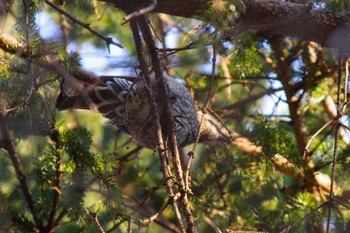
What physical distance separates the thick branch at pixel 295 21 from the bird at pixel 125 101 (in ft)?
1.25

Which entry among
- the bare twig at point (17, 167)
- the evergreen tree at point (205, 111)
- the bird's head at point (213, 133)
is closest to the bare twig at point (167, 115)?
the evergreen tree at point (205, 111)

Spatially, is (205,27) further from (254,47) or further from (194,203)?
(194,203)

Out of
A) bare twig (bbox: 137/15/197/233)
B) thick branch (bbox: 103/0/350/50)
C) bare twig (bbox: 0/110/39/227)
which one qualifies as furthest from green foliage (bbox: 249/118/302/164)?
bare twig (bbox: 0/110/39/227)

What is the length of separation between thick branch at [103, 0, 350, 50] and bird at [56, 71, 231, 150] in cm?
38

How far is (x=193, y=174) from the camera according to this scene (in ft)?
11.0

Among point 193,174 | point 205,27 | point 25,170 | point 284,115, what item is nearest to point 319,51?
point 284,115

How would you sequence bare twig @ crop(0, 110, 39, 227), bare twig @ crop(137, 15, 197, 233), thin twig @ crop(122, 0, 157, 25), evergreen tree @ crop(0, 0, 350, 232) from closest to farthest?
thin twig @ crop(122, 0, 157, 25) → bare twig @ crop(137, 15, 197, 233) → evergreen tree @ crop(0, 0, 350, 232) → bare twig @ crop(0, 110, 39, 227)

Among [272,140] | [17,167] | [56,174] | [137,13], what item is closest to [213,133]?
[272,140]

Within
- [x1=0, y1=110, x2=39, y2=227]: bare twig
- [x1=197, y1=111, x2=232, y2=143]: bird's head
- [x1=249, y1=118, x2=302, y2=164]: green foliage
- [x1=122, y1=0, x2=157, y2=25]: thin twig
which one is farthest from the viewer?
[x1=197, y1=111, x2=232, y2=143]: bird's head

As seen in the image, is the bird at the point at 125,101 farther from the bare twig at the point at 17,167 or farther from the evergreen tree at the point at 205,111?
the bare twig at the point at 17,167

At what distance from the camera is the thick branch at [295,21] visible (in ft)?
7.96

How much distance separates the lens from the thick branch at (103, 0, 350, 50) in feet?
7.96

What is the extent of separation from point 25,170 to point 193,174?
808 millimetres

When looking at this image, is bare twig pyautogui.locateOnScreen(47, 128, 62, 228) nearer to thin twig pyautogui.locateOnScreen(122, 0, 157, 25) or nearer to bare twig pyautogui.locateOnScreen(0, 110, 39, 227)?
bare twig pyautogui.locateOnScreen(0, 110, 39, 227)
